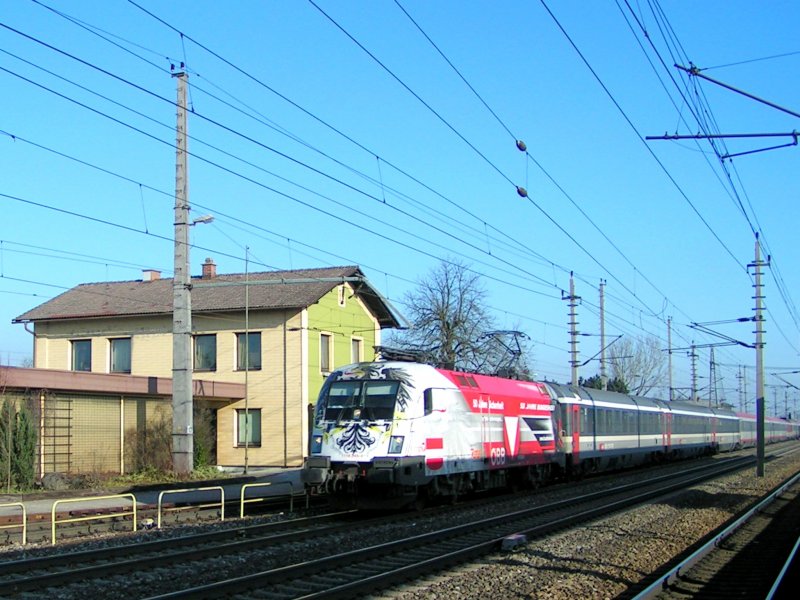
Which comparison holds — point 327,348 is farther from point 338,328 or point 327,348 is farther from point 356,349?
point 356,349

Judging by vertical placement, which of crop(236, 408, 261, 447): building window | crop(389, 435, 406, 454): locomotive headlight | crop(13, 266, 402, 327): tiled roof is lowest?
crop(236, 408, 261, 447): building window

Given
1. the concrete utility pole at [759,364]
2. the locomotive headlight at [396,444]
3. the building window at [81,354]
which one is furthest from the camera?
the building window at [81,354]

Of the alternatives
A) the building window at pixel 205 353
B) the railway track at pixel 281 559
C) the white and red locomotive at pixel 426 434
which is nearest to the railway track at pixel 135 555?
the railway track at pixel 281 559

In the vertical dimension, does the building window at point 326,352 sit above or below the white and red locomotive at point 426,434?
above

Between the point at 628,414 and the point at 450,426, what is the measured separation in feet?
63.1

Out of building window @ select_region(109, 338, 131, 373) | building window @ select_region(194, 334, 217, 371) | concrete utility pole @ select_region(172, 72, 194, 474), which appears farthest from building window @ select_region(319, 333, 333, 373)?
concrete utility pole @ select_region(172, 72, 194, 474)

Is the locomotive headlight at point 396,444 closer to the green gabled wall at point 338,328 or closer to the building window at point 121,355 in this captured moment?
the green gabled wall at point 338,328

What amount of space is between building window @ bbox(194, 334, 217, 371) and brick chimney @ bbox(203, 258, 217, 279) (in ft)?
17.9

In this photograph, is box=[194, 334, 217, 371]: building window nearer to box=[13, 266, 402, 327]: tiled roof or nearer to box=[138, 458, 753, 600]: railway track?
box=[13, 266, 402, 327]: tiled roof

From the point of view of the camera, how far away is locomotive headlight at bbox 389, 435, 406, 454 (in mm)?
17812

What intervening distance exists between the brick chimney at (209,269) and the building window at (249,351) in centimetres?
643

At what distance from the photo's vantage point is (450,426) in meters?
19.3

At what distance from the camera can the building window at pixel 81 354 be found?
4019 centimetres

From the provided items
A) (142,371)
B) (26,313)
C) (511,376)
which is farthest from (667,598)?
(26,313)
